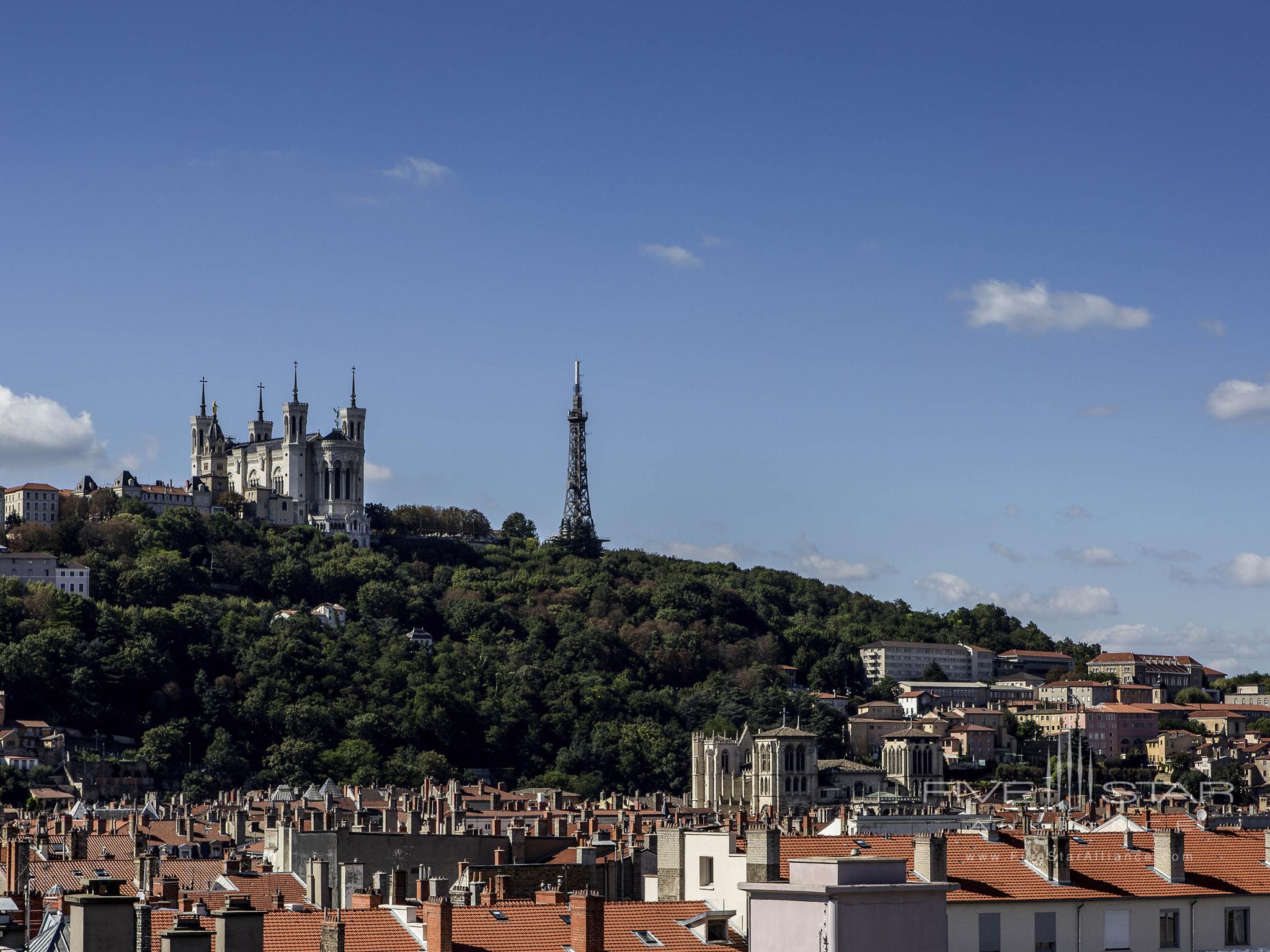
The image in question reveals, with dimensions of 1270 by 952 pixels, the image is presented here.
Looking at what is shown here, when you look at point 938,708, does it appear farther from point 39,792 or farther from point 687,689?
point 39,792

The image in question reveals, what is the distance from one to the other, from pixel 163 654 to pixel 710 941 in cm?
12007

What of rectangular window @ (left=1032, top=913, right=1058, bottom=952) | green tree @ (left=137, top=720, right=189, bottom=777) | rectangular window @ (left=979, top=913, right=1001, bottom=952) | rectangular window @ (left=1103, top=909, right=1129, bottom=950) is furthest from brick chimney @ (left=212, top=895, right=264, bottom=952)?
green tree @ (left=137, top=720, right=189, bottom=777)

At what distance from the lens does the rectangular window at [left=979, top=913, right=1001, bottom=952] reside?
81.6ft

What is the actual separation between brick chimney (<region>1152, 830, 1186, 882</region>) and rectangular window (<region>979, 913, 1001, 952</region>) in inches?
102

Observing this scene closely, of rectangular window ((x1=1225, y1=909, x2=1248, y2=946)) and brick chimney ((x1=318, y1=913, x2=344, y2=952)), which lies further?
rectangular window ((x1=1225, y1=909, x2=1248, y2=946))

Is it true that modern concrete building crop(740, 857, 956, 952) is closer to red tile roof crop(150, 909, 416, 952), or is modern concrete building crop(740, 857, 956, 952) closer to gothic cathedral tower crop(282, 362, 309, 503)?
red tile roof crop(150, 909, 416, 952)

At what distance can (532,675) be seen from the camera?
152000mm

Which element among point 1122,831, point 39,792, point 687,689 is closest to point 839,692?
point 687,689

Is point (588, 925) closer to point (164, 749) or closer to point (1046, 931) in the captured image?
point (1046, 931)

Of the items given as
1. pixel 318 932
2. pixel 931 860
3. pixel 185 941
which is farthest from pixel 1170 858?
pixel 185 941

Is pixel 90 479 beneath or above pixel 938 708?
above

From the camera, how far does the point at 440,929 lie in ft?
71.8

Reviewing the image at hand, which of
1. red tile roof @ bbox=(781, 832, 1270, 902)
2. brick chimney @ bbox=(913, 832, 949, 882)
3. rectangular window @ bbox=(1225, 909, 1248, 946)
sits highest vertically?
brick chimney @ bbox=(913, 832, 949, 882)

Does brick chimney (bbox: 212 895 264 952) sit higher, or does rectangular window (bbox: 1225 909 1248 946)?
brick chimney (bbox: 212 895 264 952)
